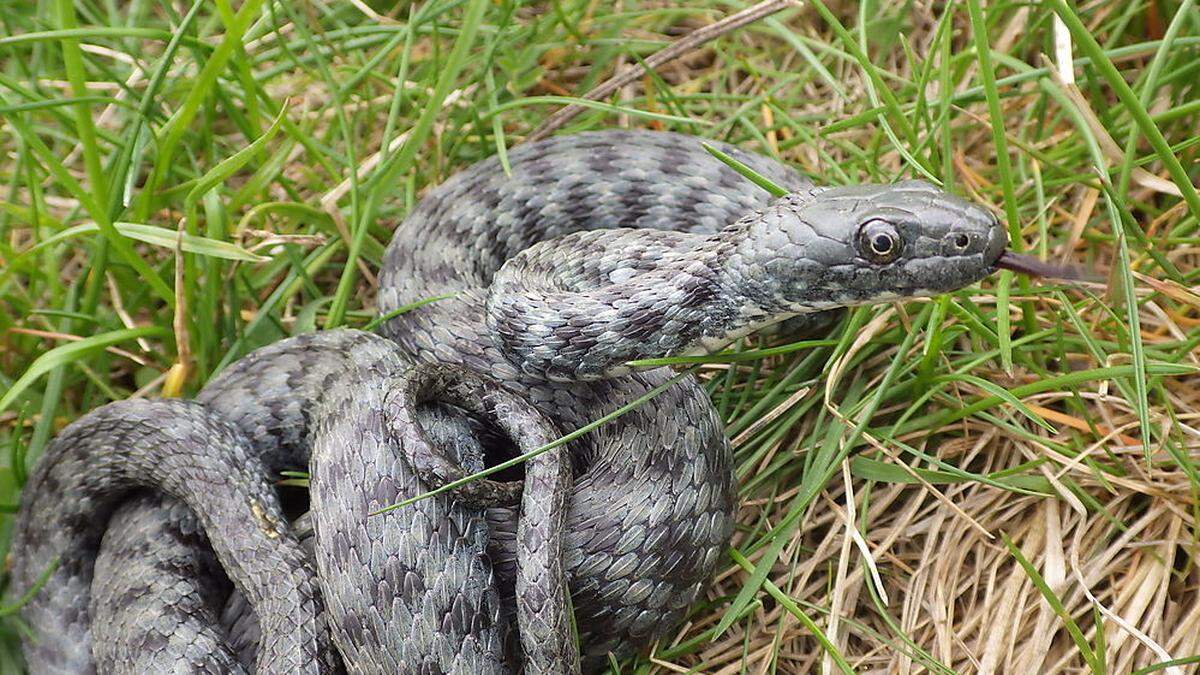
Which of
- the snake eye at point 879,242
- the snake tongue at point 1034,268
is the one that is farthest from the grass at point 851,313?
the snake eye at point 879,242

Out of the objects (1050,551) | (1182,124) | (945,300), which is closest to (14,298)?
(945,300)

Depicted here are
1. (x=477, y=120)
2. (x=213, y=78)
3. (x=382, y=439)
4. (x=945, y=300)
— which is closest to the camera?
(x=382, y=439)

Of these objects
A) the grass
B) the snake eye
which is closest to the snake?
the snake eye

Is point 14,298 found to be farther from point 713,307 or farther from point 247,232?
point 713,307

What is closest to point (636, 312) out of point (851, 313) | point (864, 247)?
point (864, 247)

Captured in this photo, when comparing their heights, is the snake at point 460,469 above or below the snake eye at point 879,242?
below

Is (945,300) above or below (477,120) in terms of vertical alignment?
below

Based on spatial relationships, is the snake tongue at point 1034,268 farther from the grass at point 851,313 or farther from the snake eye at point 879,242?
the snake eye at point 879,242
